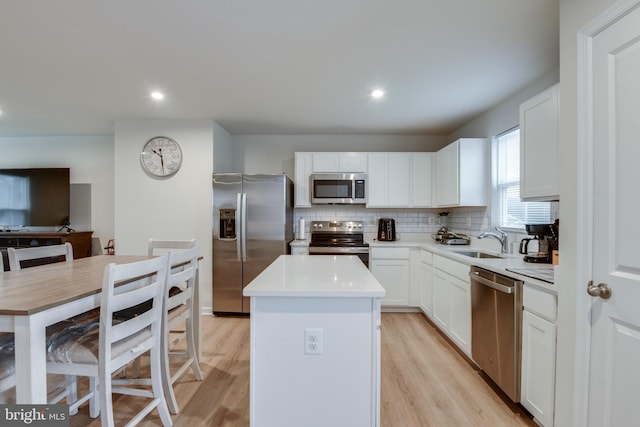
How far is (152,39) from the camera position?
192 cm

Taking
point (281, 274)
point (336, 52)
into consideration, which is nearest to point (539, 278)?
point (281, 274)

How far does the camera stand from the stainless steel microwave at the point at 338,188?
385cm

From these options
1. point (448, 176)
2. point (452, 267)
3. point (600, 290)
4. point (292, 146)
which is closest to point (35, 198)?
point (292, 146)

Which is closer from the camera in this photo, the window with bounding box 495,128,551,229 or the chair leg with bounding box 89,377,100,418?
the chair leg with bounding box 89,377,100,418

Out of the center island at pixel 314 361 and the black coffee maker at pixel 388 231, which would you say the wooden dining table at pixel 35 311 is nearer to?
the center island at pixel 314 361

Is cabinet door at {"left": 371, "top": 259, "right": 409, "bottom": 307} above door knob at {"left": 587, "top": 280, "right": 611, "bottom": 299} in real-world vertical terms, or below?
below

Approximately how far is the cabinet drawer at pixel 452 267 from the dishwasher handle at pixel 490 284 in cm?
17

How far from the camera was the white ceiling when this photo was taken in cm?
166

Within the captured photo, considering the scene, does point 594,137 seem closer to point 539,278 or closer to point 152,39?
point 539,278

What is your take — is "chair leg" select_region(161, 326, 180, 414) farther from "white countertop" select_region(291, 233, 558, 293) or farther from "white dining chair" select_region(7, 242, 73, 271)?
"white countertop" select_region(291, 233, 558, 293)

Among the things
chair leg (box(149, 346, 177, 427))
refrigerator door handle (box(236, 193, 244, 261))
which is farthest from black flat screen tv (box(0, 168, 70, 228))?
chair leg (box(149, 346, 177, 427))

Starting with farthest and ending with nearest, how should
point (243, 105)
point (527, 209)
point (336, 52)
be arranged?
point (243, 105) < point (527, 209) < point (336, 52)

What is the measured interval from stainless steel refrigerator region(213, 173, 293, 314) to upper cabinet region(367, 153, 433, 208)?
1.28 metres

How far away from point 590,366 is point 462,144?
2450mm
